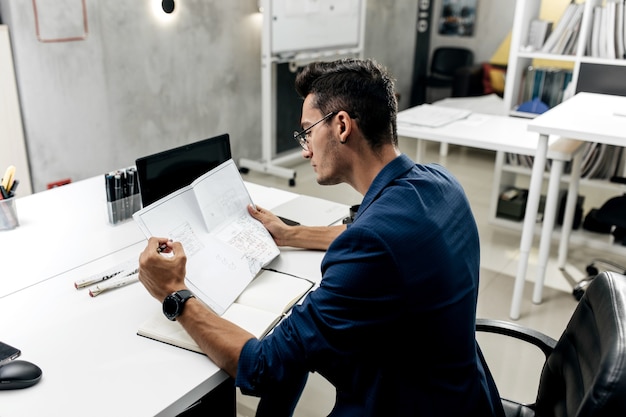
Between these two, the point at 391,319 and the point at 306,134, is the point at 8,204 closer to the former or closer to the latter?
the point at 306,134

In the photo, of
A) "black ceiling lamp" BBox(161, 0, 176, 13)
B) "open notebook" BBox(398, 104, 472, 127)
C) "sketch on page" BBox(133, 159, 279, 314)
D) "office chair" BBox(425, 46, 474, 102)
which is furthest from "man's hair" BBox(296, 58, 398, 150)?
"office chair" BBox(425, 46, 474, 102)

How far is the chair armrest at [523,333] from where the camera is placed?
4.72 feet

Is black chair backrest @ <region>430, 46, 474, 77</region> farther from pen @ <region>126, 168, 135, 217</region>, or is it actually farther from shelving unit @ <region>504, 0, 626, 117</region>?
pen @ <region>126, 168, 135, 217</region>

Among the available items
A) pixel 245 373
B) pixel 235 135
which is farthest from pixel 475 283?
pixel 235 135

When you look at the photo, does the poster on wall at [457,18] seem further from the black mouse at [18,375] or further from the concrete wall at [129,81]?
the black mouse at [18,375]

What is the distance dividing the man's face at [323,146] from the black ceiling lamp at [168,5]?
290cm

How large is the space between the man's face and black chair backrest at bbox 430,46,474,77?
579cm

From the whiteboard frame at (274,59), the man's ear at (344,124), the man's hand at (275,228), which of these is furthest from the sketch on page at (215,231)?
the whiteboard frame at (274,59)

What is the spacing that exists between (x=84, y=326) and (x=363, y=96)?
817 millimetres

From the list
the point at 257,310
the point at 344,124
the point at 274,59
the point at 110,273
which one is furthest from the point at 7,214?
the point at 274,59

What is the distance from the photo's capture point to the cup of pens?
5.93 feet

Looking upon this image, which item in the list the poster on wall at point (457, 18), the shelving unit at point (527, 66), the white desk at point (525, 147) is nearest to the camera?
the white desk at point (525, 147)

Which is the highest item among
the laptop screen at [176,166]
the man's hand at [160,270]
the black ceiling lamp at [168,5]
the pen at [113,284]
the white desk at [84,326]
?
the black ceiling lamp at [168,5]

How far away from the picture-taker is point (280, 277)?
5.14 ft
